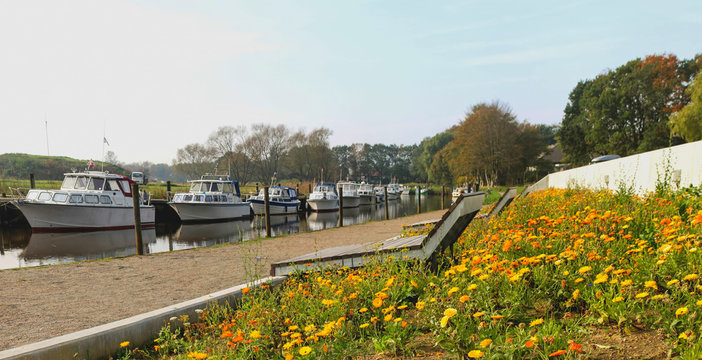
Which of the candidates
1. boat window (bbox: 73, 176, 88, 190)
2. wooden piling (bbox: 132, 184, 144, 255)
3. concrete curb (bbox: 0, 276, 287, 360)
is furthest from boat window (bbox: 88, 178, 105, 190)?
concrete curb (bbox: 0, 276, 287, 360)

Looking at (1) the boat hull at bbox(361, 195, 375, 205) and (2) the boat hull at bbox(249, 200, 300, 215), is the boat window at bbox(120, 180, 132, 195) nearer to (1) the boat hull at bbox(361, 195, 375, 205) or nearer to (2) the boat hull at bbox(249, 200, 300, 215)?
(2) the boat hull at bbox(249, 200, 300, 215)

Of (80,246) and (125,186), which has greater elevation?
(125,186)

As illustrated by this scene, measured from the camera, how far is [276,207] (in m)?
34.7

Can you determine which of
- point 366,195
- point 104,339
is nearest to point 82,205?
point 104,339

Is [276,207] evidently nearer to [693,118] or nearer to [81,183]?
[81,183]

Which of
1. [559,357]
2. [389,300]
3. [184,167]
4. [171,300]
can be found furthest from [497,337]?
[184,167]

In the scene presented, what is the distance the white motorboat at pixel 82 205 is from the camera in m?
20.3

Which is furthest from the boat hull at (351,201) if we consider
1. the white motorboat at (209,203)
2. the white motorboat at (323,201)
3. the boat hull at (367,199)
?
the white motorboat at (209,203)

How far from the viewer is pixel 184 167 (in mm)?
71188

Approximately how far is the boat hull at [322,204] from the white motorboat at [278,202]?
5.66 ft

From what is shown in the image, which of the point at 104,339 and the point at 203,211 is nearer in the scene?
the point at 104,339

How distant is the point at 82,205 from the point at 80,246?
15.4 feet

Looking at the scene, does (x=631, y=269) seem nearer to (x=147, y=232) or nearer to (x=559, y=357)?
(x=559, y=357)

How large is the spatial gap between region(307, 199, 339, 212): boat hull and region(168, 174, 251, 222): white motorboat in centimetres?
970
